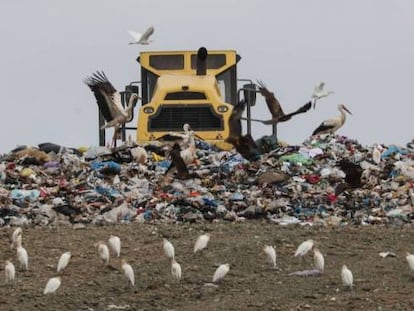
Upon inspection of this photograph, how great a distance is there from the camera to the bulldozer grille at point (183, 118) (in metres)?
18.4

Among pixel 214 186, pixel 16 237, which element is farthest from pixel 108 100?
pixel 16 237

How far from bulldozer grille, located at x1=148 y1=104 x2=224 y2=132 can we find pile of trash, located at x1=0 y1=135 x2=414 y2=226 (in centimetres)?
91

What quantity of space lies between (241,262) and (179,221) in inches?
105

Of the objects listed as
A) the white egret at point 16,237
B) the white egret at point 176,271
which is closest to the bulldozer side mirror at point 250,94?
the white egret at point 16,237

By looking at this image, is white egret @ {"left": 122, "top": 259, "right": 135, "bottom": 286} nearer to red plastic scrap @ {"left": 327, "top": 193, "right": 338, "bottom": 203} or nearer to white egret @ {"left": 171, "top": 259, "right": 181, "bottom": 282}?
white egret @ {"left": 171, "top": 259, "right": 181, "bottom": 282}

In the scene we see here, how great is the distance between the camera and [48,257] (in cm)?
1112

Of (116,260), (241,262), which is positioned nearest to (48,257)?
(116,260)

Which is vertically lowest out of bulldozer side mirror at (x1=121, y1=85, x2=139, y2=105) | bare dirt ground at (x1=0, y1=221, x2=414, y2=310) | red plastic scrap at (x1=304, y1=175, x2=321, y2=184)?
red plastic scrap at (x1=304, y1=175, x2=321, y2=184)

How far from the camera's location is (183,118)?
1850 cm

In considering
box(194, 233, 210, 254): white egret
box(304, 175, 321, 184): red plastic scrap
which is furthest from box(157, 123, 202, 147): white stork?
box(194, 233, 210, 254): white egret

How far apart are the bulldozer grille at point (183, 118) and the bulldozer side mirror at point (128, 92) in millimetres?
462

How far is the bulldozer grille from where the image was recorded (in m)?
18.4

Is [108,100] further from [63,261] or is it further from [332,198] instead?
[63,261]

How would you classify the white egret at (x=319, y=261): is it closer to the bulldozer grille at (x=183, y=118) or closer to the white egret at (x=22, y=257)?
the white egret at (x=22, y=257)
